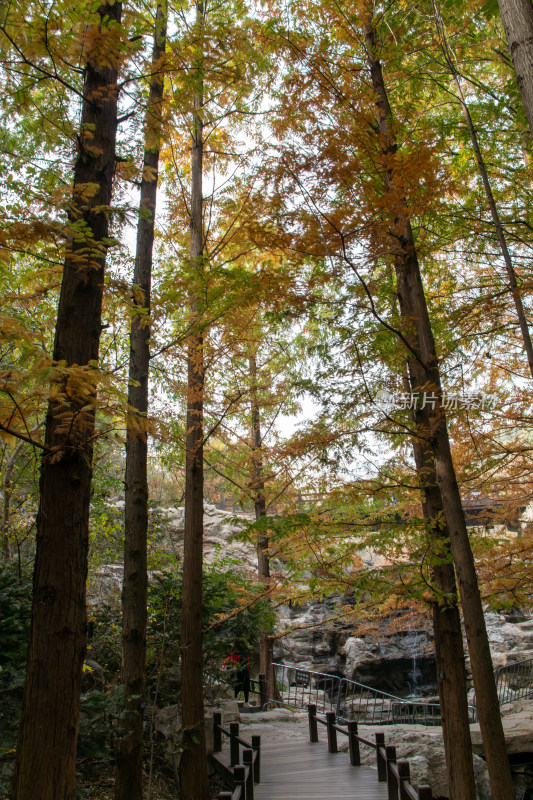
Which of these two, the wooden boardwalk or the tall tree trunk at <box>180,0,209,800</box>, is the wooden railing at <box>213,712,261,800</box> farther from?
the tall tree trunk at <box>180,0,209,800</box>

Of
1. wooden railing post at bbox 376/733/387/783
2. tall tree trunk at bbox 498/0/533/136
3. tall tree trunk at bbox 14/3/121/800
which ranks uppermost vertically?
tall tree trunk at bbox 498/0/533/136

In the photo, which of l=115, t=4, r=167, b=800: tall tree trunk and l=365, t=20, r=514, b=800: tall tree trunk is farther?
l=115, t=4, r=167, b=800: tall tree trunk

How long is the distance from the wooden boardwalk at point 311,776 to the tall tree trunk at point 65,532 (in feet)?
14.9

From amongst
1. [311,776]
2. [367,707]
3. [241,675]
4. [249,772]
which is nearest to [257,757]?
[311,776]

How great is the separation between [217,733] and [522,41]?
9.11m

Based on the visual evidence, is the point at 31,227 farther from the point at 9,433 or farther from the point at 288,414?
the point at 288,414

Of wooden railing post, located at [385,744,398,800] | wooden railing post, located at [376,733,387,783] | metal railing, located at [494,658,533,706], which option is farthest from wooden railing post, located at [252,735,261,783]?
metal railing, located at [494,658,533,706]

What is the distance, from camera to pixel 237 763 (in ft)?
23.9

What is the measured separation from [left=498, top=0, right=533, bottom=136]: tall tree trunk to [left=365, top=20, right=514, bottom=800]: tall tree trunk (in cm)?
151

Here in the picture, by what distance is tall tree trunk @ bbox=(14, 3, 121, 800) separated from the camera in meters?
2.83

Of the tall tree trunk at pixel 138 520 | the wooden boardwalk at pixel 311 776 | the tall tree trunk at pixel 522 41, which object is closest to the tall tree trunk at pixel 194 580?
the tall tree trunk at pixel 138 520

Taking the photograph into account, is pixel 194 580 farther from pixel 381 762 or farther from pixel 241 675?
pixel 241 675

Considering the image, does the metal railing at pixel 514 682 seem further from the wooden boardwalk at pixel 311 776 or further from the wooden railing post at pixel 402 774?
the wooden railing post at pixel 402 774

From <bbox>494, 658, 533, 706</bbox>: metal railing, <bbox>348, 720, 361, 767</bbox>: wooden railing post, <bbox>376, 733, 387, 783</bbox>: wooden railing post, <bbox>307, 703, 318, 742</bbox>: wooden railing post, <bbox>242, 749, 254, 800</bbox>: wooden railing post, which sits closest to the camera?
<bbox>242, 749, 254, 800</bbox>: wooden railing post
